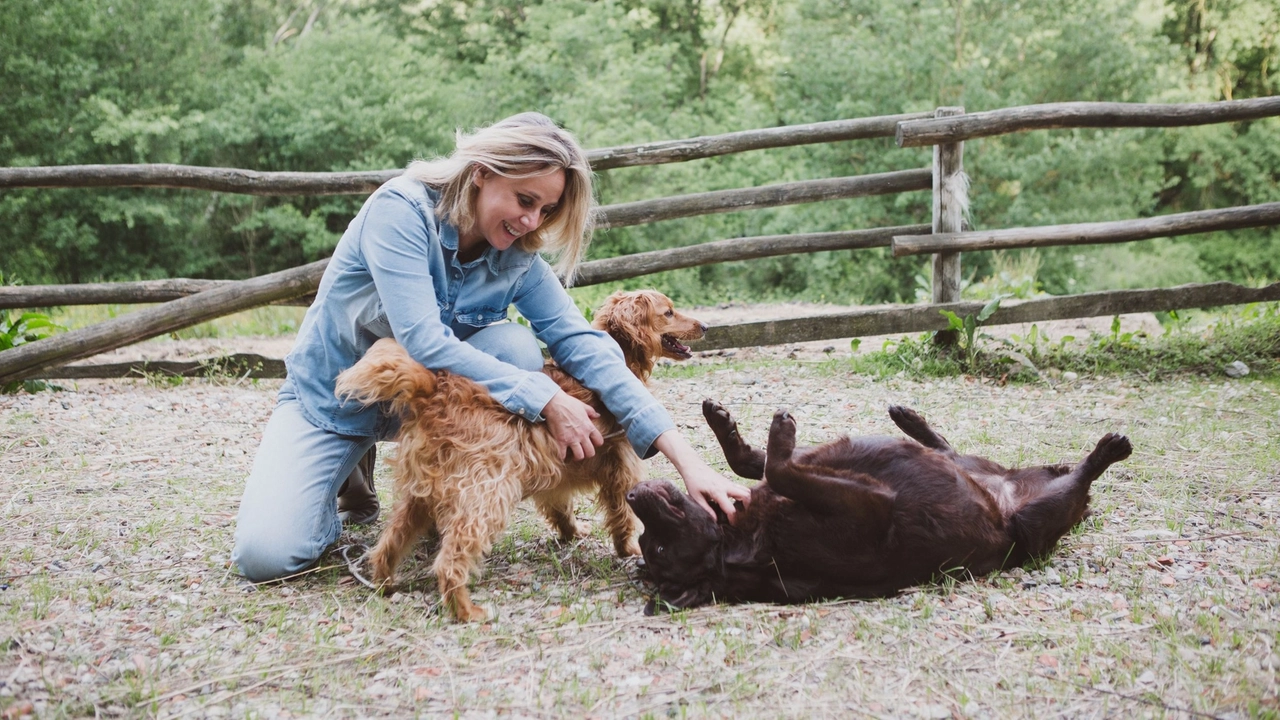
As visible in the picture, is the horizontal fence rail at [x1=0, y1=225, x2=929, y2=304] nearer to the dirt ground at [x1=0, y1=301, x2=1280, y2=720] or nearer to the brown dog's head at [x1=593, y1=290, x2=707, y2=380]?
the dirt ground at [x1=0, y1=301, x2=1280, y2=720]

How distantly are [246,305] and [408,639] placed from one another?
4.18 meters

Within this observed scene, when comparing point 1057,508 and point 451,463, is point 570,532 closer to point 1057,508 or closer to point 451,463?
point 451,463

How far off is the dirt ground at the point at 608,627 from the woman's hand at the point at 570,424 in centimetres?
49

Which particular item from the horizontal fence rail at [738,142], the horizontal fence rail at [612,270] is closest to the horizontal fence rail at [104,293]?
the horizontal fence rail at [612,270]

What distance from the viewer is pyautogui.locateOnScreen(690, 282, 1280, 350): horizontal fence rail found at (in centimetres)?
584

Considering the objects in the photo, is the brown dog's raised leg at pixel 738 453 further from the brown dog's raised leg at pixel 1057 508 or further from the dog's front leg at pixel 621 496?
the brown dog's raised leg at pixel 1057 508

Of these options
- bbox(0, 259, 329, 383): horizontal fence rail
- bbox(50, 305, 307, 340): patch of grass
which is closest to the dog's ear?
bbox(0, 259, 329, 383): horizontal fence rail

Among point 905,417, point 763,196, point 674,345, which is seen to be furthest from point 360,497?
point 763,196

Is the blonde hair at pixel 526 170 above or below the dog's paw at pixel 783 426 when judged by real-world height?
above

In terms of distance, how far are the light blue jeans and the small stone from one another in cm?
486

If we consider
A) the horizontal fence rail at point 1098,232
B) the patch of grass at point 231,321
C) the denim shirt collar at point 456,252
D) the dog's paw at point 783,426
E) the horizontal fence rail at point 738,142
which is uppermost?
the horizontal fence rail at point 738,142

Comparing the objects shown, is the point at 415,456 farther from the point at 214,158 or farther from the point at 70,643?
Result: the point at 214,158

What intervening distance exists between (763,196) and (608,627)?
4.66 m

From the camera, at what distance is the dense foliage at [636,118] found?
13672 mm
